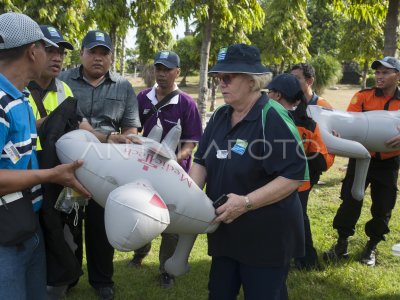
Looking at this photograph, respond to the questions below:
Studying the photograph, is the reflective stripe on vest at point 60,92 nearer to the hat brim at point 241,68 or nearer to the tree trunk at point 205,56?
the hat brim at point 241,68

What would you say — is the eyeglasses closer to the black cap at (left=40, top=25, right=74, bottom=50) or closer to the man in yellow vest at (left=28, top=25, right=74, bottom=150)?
the man in yellow vest at (left=28, top=25, right=74, bottom=150)

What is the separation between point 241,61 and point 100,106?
1440 mm

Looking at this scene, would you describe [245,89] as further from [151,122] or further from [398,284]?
[398,284]

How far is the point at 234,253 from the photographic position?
88.7 inches

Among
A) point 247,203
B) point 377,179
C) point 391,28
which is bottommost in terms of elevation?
point 377,179

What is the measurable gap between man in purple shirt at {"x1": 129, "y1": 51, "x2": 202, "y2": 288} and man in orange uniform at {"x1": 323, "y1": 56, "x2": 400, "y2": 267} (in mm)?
1657

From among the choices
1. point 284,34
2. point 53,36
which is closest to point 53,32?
point 53,36

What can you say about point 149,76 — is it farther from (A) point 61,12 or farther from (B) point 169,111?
(A) point 61,12

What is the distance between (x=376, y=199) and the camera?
4.07 metres

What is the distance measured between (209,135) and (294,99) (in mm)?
1015

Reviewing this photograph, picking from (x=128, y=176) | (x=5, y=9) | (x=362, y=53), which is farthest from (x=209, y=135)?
(x=362, y=53)

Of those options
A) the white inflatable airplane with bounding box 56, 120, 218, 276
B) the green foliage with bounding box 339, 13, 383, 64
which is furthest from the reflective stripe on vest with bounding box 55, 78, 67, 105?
the green foliage with bounding box 339, 13, 383, 64

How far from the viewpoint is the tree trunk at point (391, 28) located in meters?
5.53

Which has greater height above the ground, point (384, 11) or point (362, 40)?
point (384, 11)
